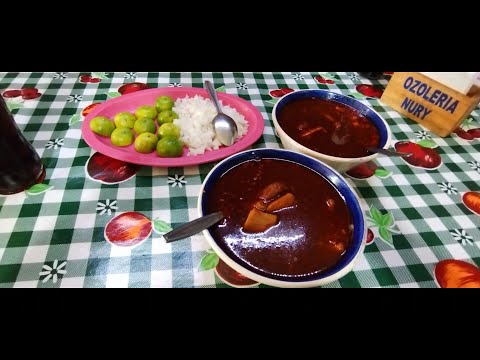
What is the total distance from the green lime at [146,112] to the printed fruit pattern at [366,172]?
109 centimetres

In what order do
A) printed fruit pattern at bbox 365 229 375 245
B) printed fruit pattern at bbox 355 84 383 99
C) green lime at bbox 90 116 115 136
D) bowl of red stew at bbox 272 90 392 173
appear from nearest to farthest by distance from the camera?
1. printed fruit pattern at bbox 365 229 375 245
2. bowl of red stew at bbox 272 90 392 173
3. green lime at bbox 90 116 115 136
4. printed fruit pattern at bbox 355 84 383 99

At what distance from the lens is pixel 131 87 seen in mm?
2043


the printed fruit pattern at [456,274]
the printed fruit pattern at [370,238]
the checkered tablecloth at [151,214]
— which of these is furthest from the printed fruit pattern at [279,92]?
the printed fruit pattern at [456,274]

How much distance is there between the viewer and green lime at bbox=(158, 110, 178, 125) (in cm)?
167

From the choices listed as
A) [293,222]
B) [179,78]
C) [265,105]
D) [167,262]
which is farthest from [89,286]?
[179,78]

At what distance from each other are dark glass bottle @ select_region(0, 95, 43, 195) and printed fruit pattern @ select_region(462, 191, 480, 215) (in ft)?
6.62

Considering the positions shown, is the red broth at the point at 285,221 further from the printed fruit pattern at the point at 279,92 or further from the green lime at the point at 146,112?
the printed fruit pattern at the point at 279,92

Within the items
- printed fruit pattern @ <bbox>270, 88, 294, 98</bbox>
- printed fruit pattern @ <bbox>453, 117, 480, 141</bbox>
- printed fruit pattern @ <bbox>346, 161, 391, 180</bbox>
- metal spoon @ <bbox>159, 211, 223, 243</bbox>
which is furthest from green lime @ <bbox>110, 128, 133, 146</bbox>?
printed fruit pattern @ <bbox>453, 117, 480, 141</bbox>

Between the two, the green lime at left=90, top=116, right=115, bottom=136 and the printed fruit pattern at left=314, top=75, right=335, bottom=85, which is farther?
the printed fruit pattern at left=314, top=75, right=335, bottom=85

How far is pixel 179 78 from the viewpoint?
86.6 inches

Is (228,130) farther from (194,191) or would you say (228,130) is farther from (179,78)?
(179,78)

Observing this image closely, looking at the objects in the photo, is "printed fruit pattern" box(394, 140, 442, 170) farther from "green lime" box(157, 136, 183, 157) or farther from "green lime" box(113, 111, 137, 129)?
"green lime" box(113, 111, 137, 129)

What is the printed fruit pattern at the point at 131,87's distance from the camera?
2002 millimetres

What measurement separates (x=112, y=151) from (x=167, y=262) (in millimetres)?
622
